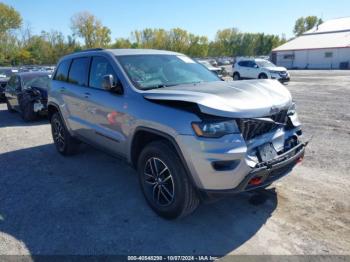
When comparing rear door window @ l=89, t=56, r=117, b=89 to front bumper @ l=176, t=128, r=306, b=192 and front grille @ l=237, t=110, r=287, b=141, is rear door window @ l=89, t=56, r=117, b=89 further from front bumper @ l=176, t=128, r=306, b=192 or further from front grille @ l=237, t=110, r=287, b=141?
front grille @ l=237, t=110, r=287, b=141

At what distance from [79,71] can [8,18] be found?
79760 mm

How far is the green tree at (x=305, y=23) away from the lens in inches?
3890

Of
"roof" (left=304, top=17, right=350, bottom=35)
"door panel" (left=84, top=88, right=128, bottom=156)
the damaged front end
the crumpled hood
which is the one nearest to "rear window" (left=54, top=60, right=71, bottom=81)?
"door panel" (left=84, top=88, right=128, bottom=156)

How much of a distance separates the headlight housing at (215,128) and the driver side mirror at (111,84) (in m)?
1.37

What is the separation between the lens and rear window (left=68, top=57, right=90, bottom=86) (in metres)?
4.78

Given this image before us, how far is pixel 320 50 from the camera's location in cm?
4622

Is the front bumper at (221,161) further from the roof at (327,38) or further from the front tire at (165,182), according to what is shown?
the roof at (327,38)

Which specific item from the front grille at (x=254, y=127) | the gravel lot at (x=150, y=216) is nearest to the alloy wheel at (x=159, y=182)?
the gravel lot at (x=150, y=216)

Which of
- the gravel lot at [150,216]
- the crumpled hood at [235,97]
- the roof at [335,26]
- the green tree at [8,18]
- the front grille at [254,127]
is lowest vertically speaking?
the gravel lot at [150,216]

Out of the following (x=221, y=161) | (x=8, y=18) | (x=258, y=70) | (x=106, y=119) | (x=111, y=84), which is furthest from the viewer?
(x=8, y=18)

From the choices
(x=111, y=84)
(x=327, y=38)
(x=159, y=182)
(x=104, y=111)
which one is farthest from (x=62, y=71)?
(x=327, y=38)

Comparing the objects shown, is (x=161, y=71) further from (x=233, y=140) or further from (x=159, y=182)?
(x=233, y=140)

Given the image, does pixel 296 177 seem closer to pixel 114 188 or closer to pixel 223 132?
pixel 223 132

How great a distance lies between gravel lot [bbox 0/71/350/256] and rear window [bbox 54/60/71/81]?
63.6 inches
